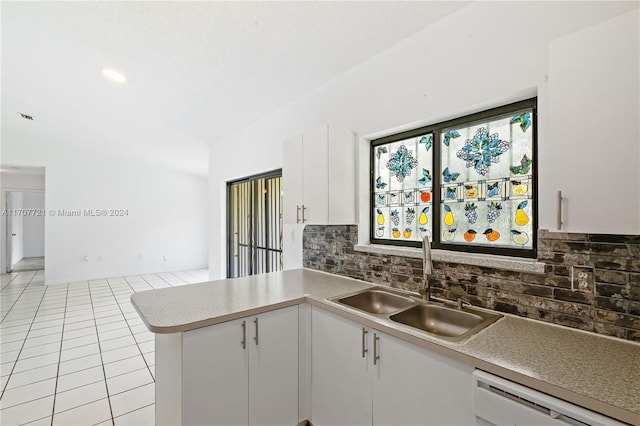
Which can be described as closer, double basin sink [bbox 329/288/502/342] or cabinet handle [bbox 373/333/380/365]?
cabinet handle [bbox 373/333/380/365]

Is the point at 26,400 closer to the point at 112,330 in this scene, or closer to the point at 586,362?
the point at 112,330

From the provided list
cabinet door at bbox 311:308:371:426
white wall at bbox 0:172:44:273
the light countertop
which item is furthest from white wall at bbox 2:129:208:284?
cabinet door at bbox 311:308:371:426

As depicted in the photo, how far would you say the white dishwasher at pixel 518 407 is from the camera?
892mm

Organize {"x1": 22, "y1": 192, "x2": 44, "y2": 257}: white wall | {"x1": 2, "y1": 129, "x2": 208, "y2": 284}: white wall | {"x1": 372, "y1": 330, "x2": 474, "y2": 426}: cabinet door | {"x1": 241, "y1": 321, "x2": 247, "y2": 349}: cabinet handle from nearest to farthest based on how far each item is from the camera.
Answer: {"x1": 372, "y1": 330, "x2": 474, "y2": 426}: cabinet door < {"x1": 241, "y1": 321, "x2": 247, "y2": 349}: cabinet handle < {"x1": 2, "y1": 129, "x2": 208, "y2": 284}: white wall < {"x1": 22, "y1": 192, "x2": 44, "y2": 257}: white wall

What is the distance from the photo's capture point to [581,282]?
1375 mm

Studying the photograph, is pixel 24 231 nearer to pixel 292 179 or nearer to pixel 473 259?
pixel 292 179

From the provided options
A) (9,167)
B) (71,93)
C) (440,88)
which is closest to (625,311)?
(440,88)

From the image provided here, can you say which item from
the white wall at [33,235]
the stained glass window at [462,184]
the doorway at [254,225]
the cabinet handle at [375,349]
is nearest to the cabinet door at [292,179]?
the stained glass window at [462,184]

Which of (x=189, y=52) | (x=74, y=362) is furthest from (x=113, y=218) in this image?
(x=189, y=52)

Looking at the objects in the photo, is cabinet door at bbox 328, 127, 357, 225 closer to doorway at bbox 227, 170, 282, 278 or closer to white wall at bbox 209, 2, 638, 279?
white wall at bbox 209, 2, 638, 279

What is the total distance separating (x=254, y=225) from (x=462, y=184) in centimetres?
288

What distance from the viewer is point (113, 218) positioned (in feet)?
22.3

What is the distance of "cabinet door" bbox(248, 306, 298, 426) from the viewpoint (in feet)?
5.44

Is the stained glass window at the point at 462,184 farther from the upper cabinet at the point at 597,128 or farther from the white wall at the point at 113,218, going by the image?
the white wall at the point at 113,218
